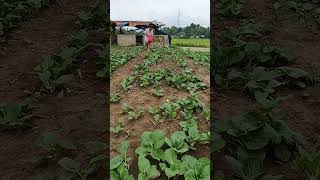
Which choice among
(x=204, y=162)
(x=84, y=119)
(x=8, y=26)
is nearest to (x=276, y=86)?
(x=204, y=162)

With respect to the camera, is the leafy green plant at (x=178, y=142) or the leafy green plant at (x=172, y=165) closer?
the leafy green plant at (x=172, y=165)

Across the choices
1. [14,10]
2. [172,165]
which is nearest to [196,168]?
[172,165]

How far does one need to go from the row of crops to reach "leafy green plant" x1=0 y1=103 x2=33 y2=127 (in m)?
3.27

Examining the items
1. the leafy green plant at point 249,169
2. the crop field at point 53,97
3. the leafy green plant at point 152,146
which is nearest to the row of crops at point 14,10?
the crop field at point 53,97

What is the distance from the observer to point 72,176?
3369mm

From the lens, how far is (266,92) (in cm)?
456

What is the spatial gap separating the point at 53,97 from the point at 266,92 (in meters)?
2.65

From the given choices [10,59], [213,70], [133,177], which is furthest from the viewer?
[10,59]

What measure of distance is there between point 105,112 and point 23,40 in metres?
3.65

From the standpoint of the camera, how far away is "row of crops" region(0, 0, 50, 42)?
8.03 meters

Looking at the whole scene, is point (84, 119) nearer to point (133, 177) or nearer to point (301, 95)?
point (133, 177)

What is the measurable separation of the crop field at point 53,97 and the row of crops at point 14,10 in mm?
25

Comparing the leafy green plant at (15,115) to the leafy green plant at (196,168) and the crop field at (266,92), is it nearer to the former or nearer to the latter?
the leafy green plant at (196,168)

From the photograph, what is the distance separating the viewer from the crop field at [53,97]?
12.1ft
